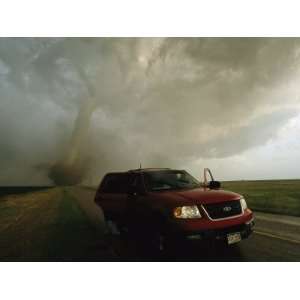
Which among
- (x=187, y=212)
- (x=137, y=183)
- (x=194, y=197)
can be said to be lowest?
(x=187, y=212)

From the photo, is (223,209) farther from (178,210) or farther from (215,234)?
(178,210)

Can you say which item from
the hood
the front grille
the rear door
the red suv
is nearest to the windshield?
the red suv

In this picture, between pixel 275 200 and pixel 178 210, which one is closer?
pixel 178 210

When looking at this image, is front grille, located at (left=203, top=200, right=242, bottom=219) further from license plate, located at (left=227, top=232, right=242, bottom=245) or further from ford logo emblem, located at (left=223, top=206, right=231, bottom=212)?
license plate, located at (left=227, top=232, right=242, bottom=245)

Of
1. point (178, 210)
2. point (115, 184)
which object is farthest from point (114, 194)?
point (178, 210)

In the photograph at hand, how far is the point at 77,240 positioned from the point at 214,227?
4.05 metres

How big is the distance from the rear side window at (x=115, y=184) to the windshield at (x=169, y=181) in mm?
997

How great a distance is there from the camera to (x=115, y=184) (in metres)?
8.59

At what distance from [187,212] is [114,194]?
127 inches

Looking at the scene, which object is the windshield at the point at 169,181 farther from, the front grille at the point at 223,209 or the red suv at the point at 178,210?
the front grille at the point at 223,209

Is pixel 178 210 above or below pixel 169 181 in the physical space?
below

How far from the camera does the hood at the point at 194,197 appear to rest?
18.7 feet
